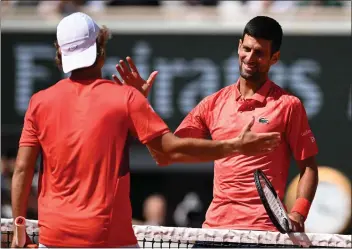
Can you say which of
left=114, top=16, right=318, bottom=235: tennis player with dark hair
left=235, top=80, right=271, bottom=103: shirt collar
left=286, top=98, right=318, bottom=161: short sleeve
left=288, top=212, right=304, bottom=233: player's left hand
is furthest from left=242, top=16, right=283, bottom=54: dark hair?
left=288, top=212, right=304, bottom=233: player's left hand

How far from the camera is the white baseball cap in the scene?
5499mm

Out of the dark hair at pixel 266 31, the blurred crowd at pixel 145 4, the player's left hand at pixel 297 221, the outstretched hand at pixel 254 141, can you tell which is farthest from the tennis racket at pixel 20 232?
the blurred crowd at pixel 145 4

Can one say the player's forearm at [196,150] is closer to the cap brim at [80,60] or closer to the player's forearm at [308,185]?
the cap brim at [80,60]

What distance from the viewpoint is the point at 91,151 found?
5.34m

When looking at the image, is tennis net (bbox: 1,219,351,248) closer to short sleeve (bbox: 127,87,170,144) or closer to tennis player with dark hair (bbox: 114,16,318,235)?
tennis player with dark hair (bbox: 114,16,318,235)

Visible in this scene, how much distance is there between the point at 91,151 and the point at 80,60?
18.6 inches

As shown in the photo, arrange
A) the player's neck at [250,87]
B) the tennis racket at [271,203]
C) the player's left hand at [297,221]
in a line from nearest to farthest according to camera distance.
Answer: the tennis racket at [271,203]
the player's left hand at [297,221]
the player's neck at [250,87]

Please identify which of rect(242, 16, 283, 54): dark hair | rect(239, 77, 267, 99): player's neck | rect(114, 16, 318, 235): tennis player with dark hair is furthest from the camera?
rect(239, 77, 267, 99): player's neck

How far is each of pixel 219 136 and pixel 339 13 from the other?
10309mm

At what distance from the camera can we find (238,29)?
655 inches

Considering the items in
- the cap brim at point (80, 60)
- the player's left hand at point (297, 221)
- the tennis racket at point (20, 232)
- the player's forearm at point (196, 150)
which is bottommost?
the player's left hand at point (297, 221)

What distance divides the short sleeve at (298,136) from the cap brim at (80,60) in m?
1.57

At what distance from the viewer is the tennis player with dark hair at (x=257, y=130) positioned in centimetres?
654

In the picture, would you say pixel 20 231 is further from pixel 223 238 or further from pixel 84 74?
pixel 223 238
